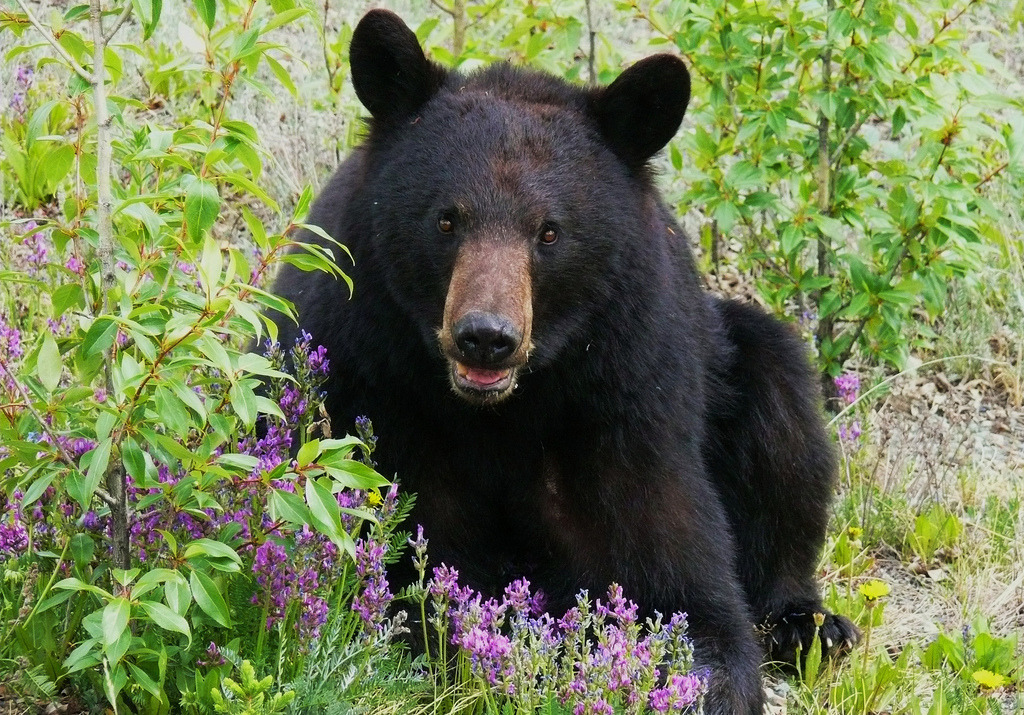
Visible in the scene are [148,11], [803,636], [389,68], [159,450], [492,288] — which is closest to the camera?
[148,11]

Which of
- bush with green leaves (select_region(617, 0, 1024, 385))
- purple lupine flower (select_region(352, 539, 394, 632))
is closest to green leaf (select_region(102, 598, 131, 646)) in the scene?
purple lupine flower (select_region(352, 539, 394, 632))

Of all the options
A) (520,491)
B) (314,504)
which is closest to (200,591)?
(314,504)

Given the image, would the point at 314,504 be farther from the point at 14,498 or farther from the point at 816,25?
the point at 816,25

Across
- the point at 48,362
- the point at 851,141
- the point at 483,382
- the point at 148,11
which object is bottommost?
the point at 851,141

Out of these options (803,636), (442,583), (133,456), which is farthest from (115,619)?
(803,636)

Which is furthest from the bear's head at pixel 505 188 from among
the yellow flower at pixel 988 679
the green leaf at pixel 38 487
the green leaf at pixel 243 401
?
the yellow flower at pixel 988 679

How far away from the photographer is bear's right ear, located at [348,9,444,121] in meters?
3.50

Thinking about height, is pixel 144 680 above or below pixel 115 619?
below

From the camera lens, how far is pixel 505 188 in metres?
3.43

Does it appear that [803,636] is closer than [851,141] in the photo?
Yes

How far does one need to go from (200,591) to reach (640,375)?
4.97ft

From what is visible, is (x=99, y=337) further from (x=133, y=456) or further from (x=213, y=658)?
(x=213, y=658)

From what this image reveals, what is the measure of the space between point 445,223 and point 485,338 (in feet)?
1.52

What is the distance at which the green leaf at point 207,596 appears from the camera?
250 cm
